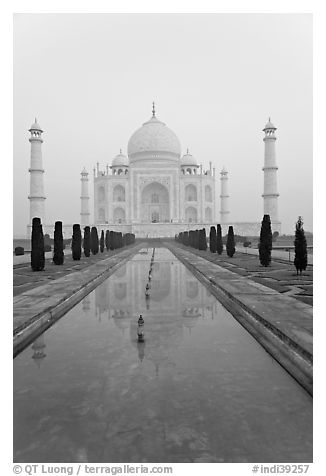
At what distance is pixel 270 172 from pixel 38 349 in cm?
3611

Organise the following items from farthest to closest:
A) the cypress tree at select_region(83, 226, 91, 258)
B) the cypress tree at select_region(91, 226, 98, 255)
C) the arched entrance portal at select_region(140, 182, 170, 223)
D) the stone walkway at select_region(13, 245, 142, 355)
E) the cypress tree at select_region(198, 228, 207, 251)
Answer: the arched entrance portal at select_region(140, 182, 170, 223), the cypress tree at select_region(198, 228, 207, 251), the cypress tree at select_region(91, 226, 98, 255), the cypress tree at select_region(83, 226, 91, 258), the stone walkway at select_region(13, 245, 142, 355)

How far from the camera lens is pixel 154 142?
1895 inches

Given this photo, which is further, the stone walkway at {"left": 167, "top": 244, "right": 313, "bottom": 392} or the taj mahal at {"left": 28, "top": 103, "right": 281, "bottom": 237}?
the taj mahal at {"left": 28, "top": 103, "right": 281, "bottom": 237}

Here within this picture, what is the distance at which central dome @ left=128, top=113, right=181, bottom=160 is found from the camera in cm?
4800

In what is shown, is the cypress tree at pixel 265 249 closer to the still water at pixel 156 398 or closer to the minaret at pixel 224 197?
the still water at pixel 156 398

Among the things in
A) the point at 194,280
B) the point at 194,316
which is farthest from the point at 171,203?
the point at 194,316

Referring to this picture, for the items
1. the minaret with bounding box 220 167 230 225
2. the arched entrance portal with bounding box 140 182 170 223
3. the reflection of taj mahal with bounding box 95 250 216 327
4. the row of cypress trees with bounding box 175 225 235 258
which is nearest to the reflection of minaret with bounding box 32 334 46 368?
the reflection of taj mahal with bounding box 95 250 216 327

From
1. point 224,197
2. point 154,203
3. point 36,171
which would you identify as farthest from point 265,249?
point 154,203

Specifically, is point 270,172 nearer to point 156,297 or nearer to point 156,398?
point 156,297

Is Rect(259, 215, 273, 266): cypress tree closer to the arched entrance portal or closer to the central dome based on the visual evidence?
the arched entrance portal

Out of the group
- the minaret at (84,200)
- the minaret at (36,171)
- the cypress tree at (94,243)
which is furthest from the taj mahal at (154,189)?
the cypress tree at (94,243)
